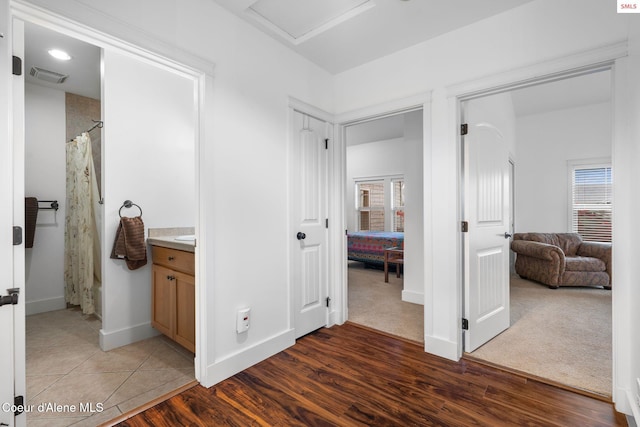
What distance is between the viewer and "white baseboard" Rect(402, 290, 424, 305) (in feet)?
12.3

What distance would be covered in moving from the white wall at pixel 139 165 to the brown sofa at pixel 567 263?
4.92 m

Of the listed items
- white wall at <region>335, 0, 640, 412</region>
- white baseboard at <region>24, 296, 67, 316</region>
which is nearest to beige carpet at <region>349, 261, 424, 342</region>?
white wall at <region>335, 0, 640, 412</region>

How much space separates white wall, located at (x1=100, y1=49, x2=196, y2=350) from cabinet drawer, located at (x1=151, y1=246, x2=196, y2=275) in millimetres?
167

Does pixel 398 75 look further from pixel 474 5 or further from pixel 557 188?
pixel 557 188

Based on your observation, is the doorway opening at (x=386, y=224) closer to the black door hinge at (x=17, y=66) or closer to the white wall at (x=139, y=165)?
the white wall at (x=139, y=165)

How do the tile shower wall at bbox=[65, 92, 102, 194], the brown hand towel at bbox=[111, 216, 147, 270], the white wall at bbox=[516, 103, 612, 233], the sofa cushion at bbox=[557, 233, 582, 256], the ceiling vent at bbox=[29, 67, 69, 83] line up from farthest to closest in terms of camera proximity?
1. the white wall at bbox=[516, 103, 612, 233]
2. the sofa cushion at bbox=[557, 233, 582, 256]
3. the tile shower wall at bbox=[65, 92, 102, 194]
4. the ceiling vent at bbox=[29, 67, 69, 83]
5. the brown hand towel at bbox=[111, 216, 147, 270]

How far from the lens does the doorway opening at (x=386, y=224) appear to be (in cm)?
341

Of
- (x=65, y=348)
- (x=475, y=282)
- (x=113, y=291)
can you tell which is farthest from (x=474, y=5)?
(x=65, y=348)

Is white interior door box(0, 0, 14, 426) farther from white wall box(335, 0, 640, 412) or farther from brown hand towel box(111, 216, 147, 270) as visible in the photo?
white wall box(335, 0, 640, 412)

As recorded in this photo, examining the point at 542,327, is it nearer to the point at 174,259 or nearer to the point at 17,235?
the point at 174,259

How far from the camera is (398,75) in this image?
2627mm

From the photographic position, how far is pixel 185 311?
7.42 ft

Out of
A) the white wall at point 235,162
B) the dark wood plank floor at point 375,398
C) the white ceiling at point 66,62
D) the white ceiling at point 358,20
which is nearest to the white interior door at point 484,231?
the dark wood plank floor at point 375,398

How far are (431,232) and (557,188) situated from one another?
456 centimetres
